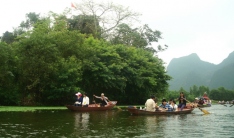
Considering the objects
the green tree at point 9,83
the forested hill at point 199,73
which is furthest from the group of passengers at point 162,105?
the forested hill at point 199,73

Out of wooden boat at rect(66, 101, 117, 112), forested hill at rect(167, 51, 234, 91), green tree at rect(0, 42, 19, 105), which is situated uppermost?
forested hill at rect(167, 51, 234, 91)

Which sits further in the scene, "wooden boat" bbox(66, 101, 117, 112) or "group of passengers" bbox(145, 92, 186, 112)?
"wooden boat" bbox(66, 101, 117, 112)

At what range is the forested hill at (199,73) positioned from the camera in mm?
130250

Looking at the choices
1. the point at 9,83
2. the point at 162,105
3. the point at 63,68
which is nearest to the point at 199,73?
the point at 63,68

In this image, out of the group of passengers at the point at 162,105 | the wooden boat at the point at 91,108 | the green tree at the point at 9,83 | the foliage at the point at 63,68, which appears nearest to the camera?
the group of passengers at the point at 162,105

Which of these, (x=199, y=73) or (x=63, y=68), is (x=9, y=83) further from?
(x=199, y=73)

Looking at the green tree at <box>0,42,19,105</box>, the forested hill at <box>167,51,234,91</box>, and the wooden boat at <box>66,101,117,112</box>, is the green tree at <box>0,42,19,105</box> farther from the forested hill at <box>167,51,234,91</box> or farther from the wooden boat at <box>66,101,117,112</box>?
the forested hill at <box>167,51,234,91</box>

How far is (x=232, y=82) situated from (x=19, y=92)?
114348 millimetres

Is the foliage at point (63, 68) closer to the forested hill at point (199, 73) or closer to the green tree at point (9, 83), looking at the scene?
the green tree at point (9, 83)

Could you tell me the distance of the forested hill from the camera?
130250 mm

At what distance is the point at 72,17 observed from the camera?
44750 mm

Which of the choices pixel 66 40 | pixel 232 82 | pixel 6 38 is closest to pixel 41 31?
pixel 66 40

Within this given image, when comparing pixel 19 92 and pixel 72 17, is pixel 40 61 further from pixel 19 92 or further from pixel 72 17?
pixel 72 17

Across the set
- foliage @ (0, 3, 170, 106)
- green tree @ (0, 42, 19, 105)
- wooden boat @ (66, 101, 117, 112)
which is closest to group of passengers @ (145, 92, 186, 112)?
wooden boat @ (66, 101, 117, 112)
